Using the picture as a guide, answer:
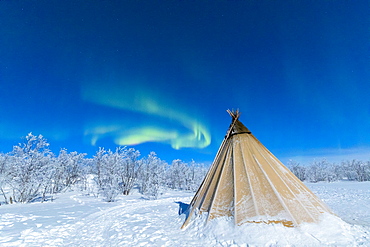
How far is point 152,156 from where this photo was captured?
27547mm

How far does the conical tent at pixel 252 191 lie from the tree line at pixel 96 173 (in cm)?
1173

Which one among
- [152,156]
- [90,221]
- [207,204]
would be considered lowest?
[90,221]

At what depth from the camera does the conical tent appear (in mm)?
5145

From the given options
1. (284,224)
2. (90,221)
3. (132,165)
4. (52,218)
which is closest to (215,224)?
(284,224)

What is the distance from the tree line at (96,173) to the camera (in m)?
13.1

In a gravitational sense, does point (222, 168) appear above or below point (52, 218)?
above

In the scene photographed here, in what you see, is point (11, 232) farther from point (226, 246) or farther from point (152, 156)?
point (152, 156)

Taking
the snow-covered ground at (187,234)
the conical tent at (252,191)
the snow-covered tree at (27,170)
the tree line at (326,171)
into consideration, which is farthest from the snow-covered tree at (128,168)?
the tree line at (326,171)

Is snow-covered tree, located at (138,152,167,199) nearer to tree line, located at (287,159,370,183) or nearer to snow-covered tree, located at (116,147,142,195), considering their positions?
snow-covered tree, located at (116,147,142,195)

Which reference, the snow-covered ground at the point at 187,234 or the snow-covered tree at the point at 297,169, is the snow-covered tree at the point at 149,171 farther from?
the snow-covered tree at the point at 297,169

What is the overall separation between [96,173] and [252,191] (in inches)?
948

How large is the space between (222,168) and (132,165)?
20.4m

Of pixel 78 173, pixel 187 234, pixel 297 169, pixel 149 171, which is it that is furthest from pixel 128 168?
pixel 297 169

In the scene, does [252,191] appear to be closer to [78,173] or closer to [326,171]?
[78,173]
